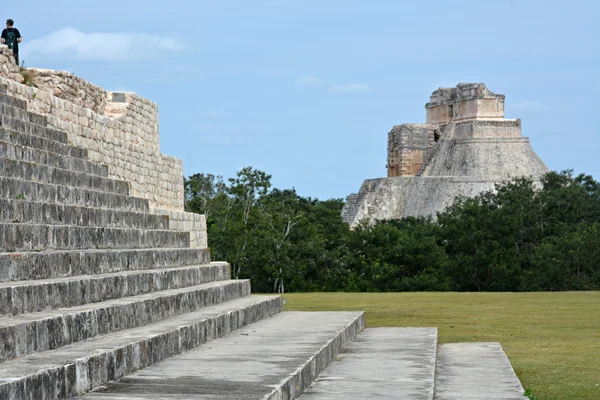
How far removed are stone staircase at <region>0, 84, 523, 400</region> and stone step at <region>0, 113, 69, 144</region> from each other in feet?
0.06

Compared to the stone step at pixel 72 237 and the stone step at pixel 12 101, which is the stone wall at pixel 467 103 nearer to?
the stone step at pixel 72 237

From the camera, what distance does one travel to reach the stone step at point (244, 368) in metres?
4.54

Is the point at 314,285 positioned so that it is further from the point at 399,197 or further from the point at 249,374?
the point at 399,197

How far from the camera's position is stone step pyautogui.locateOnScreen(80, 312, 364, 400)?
14.9ft

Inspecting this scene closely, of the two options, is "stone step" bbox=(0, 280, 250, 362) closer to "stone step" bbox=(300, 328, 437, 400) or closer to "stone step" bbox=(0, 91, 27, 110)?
"stone step" bbox=(300, 328, 437, 400)

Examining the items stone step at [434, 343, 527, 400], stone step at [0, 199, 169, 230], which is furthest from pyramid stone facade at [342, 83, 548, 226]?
stone step at [434, 343, 527, 400]

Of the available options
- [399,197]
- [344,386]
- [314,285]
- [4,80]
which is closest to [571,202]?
[314,285]

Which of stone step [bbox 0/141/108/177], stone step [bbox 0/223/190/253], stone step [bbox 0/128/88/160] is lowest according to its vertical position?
stone step [bbox 0/223/190/253]

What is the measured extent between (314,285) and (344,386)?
26.4 meters

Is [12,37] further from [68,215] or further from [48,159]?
[68,215]

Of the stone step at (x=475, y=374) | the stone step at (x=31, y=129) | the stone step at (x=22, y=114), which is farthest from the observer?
the stone step at (x=22, y=114)

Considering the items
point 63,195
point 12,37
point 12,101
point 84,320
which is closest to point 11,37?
point 12,37

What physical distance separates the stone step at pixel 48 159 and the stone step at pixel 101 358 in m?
2.24

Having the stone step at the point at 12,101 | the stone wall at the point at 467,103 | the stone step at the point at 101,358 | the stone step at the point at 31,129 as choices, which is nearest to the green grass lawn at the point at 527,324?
the stone step at the point at 101,358
